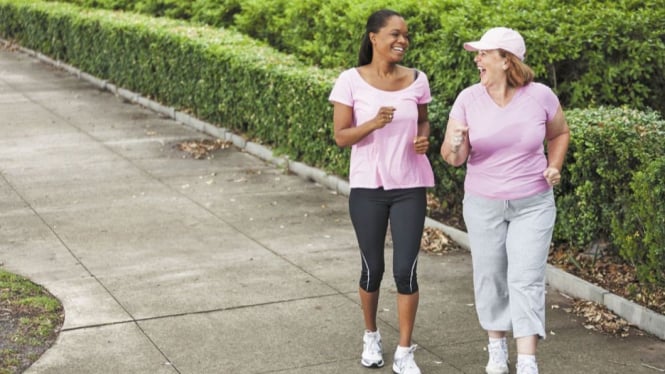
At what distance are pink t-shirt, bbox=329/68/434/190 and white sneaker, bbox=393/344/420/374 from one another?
0.96 m

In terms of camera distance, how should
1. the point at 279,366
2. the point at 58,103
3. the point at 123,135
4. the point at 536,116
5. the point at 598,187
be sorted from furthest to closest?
the point at 58,103
the point at 123,135
the point at 598,187
the point at 279,366
the point at 536,116

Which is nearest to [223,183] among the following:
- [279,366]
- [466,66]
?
[466,66]

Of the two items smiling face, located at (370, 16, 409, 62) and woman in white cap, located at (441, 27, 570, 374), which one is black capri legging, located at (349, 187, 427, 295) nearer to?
woman in white cap, located at (441, 27, 570, 374)

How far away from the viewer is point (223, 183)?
12344 millimetres

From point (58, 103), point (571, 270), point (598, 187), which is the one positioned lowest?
point (58, 103)

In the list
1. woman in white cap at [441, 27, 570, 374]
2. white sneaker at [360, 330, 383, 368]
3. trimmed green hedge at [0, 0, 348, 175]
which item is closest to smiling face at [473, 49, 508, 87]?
woman in white cap at [441, 27, 570, 374]

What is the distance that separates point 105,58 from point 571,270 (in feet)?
44.0

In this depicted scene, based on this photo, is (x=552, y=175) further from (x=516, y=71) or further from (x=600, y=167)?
(x=600, y=167)

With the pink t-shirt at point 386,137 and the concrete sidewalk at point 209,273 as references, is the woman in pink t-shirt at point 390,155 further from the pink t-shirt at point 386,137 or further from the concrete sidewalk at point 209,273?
the concrete sidewalk at point 209,273

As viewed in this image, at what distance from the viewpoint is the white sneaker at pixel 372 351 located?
22.1 feet

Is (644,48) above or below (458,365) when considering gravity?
above

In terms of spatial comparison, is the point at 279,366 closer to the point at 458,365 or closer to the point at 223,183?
the point at 458,365

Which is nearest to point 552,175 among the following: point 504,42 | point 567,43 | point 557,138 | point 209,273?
point 557,138

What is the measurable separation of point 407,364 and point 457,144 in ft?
4.27
